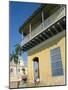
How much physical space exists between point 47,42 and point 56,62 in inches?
8.8

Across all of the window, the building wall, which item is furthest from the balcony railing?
the window

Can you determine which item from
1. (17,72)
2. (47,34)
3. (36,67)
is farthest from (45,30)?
(17,72)

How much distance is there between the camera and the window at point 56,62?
8.36 ft

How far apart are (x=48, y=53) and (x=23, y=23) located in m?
0.40

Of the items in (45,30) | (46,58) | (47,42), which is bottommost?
(46,58)

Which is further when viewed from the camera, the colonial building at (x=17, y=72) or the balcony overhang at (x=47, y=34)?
the balcony overhang at (x=47, y=34)

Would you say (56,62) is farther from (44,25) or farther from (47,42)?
(44,25)

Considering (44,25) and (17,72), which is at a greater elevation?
(44,25)

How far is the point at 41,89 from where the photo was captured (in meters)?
2.51

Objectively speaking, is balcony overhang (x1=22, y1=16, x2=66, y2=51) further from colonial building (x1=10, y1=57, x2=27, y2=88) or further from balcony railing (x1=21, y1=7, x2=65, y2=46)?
colonial building (x1=10, y1=57, x2=27, y2=88)

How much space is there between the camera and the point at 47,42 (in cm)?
256

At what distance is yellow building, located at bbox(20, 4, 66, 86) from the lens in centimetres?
253

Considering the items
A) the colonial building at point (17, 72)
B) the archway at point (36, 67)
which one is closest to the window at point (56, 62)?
the archway at point (36, 67)

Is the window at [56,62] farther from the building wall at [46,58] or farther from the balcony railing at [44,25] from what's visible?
the balcony railing at [44,25]
